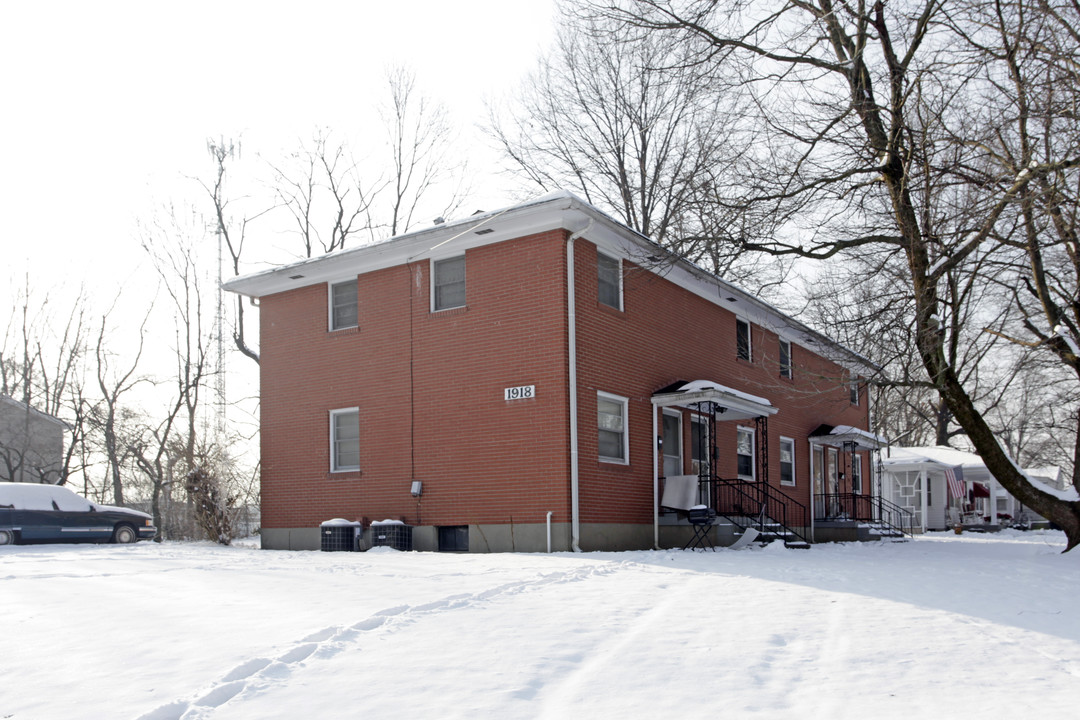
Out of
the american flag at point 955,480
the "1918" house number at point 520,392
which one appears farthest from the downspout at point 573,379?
the american flag at point 955,480

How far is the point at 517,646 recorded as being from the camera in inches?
237

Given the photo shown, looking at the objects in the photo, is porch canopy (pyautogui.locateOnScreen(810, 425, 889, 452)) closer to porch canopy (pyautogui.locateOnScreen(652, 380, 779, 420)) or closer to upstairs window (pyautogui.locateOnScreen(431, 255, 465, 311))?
porch canopy (pyautogui.locateOnScreen(652, 380, 779, 420))

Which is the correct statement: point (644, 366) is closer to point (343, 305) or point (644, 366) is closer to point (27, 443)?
point (343, 305)

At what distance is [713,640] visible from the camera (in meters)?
6.57

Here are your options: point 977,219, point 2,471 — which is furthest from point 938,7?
point 2,471

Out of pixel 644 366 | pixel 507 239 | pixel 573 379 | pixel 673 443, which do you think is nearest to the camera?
pixel 573 379

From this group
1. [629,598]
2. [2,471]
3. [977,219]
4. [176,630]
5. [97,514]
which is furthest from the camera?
[2,471]

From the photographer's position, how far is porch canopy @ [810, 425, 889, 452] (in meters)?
25.4

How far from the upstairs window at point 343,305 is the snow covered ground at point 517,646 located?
783 cm

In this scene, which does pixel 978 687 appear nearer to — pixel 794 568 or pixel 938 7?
pixel 794 568

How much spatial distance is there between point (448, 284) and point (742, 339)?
867 cm

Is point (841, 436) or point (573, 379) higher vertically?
point (573, 379)

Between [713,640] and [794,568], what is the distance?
5.99 meters

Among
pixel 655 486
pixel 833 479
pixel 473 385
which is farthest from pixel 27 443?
pixel 833 479
